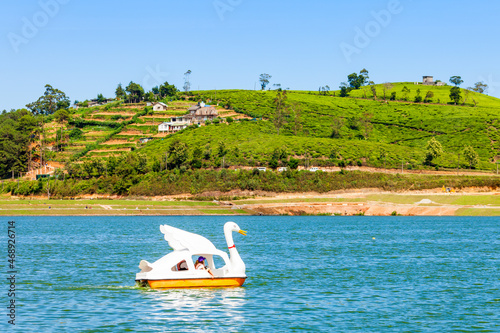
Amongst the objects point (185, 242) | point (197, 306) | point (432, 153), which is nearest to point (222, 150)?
point (432, 153)

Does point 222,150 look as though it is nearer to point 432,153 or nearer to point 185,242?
point 432,153

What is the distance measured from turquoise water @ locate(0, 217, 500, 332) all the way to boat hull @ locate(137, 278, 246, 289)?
1.54 ft

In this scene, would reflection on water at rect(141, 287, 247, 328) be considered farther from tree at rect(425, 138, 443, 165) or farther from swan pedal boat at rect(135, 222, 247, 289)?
tree at rect(425, 138, 443, 165)

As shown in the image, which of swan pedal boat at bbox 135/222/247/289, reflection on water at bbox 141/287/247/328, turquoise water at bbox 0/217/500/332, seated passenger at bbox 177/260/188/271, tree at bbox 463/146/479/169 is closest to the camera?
turquoise water at bbox 0/217/500/332

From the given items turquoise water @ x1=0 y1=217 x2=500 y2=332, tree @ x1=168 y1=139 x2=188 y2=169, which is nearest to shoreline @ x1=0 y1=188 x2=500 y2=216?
tree @ x1=168 y1=139 x2=188 y2=169

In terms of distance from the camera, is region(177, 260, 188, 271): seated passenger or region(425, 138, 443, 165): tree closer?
region(177, 260, 188, 271): seated passenger

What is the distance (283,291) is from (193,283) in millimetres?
5597

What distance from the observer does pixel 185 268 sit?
3328cm

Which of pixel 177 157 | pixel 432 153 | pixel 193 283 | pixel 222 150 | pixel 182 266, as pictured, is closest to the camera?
pixel 193 283

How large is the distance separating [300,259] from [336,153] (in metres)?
126

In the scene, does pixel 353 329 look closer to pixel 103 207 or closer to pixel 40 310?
pixel 40 310

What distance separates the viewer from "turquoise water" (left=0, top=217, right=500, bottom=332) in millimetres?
26719

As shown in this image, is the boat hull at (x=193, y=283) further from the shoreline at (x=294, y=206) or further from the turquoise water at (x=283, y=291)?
the shoreline at (x=294, y=206)

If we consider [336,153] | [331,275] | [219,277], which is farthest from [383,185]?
[219,277]
